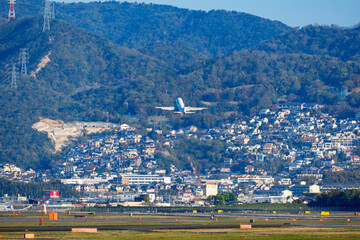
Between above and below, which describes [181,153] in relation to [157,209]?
above

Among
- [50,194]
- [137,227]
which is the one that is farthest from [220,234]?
[50,194]

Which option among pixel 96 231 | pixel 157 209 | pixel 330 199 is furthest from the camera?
pixel 157 209

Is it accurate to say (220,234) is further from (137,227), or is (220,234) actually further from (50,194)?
(50,194)

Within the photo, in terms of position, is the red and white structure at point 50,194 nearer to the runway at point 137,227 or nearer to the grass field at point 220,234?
the runway at point 137,227

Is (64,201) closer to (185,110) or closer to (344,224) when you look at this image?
(185,110)

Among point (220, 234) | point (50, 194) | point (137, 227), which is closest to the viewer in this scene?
point (220, 234)

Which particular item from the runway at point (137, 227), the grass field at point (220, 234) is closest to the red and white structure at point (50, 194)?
the runway at point (137, 227)

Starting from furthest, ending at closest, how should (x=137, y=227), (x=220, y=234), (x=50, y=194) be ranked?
(x=50, y=194), (x=137, y=227), (x=220, y=234)

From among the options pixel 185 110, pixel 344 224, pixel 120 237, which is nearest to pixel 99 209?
pixel 185 110

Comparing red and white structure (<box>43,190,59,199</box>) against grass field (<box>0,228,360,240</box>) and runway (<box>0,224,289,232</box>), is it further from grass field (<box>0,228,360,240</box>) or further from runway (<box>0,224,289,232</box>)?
grass field (<box>0,228,360,240</box>)

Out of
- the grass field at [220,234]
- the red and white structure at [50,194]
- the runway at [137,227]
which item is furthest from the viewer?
the red and white structure at [50,194]

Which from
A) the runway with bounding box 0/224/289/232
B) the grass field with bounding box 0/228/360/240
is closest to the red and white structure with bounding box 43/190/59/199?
the runway with bounding box 0/224/289/232
